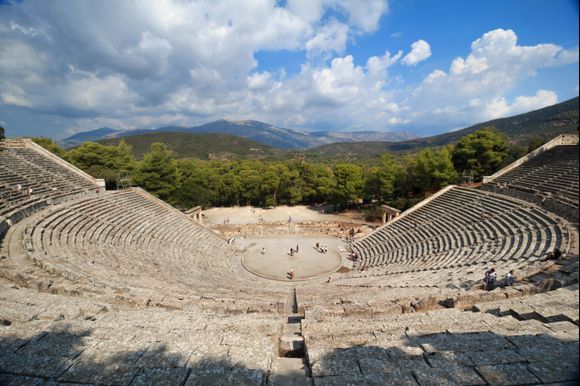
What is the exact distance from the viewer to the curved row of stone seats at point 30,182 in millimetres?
13970

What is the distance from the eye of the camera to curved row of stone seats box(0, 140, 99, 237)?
45.8ft

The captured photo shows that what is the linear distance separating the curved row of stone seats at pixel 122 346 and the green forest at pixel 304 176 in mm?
24153

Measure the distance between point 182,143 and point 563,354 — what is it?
174 metres

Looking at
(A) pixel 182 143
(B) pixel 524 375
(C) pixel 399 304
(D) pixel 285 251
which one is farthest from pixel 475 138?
(A) pixel 182 143

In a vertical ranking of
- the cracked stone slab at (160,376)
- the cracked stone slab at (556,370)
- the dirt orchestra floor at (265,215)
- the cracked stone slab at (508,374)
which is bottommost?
the dirt orchestra floor at (265,215)

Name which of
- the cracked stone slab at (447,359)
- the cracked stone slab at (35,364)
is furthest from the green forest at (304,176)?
the cracked stone slab at (447,359)

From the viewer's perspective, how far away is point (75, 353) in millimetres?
4336

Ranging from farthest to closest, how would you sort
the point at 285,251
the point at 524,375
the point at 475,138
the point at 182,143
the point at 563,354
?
the point at 182,143 < the point at 475,138 < the point at 285,251 < the point at 563,354 < the point at 524,375

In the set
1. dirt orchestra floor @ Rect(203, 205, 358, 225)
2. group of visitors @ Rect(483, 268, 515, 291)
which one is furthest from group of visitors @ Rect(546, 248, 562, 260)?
dirt orchestra floor @ Rect(203, 205, 358, 225)

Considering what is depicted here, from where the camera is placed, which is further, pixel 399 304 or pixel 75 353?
pixel 399 304

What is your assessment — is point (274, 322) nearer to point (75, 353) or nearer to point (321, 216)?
point (75, 353)

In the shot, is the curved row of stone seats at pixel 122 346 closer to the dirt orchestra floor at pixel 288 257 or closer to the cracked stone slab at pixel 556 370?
the cracked stone slab at pixel 556 370

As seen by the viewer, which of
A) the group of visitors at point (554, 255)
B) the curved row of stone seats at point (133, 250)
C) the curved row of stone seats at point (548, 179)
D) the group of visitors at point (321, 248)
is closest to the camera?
the curved row of stone seats at point (133, 250)

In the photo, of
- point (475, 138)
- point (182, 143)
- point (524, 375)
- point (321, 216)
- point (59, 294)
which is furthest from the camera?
point (182, 143)
